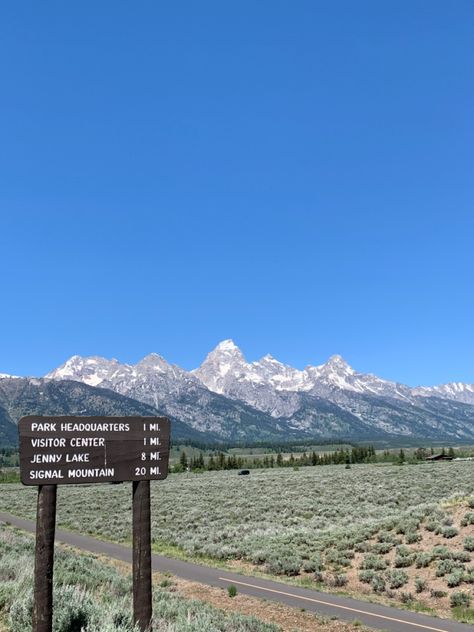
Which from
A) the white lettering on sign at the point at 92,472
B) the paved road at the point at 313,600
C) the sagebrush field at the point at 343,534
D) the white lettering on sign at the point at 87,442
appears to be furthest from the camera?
the sagebrush field at the point at 343,534

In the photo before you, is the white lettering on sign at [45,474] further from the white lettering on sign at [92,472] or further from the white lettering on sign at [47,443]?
the white lettering on sign at [47,443]

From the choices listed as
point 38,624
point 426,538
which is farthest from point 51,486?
point 426,538

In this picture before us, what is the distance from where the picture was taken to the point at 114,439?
8883mm

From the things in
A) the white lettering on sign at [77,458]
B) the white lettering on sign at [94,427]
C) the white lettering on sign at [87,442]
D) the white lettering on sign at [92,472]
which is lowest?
the white lettering on sign at [92,472]

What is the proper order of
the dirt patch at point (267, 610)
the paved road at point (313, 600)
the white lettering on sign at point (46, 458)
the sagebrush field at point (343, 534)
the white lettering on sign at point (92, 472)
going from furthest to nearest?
1. the sagebrush field at point (343, 534)
2. the paved road at point (313, 600)
3. the dirt patch at point (267, 610)
4. the white lettering on sign at point (92, 472)
5. the white lettering on sign at point (46, 458)

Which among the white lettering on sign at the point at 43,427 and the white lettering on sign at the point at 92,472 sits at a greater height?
the white lettering on sign at the point at 43,427

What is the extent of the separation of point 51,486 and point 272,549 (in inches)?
810

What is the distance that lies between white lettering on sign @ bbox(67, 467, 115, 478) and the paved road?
9.93 m

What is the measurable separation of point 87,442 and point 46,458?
69 centimetres

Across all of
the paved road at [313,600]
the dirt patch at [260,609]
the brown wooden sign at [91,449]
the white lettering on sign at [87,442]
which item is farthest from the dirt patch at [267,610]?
the white lettering on sign at [87,442]

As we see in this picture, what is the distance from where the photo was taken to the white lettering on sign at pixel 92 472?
8.29 m

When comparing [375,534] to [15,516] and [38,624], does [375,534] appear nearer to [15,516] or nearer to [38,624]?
[38,624]

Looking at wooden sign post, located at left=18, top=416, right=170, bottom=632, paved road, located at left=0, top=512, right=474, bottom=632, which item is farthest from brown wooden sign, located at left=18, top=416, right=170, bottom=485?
paved road, located at left=0, top=512, right=474, bottom=632

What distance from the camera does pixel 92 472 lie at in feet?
27.9
